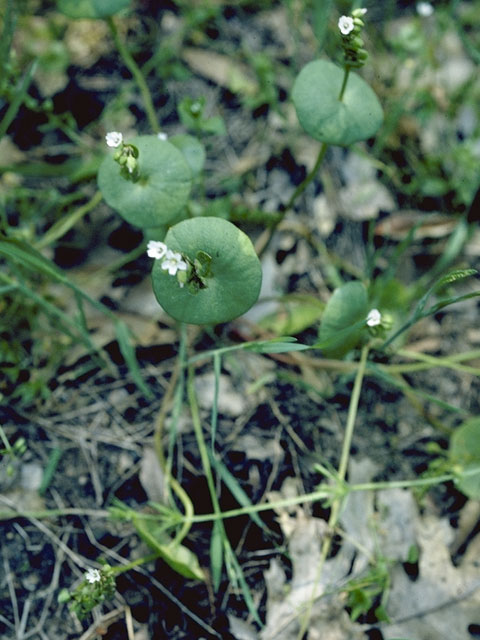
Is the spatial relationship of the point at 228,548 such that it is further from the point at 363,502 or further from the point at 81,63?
the point at 81,63

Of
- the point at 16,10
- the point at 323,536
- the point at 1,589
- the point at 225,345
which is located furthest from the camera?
the point at 16,10

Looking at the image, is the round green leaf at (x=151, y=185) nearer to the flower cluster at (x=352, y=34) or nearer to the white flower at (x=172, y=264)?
the white flower at (x=172, y=264)

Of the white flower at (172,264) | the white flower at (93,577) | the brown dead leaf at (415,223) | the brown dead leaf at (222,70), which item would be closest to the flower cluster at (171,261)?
the white flower at (172,264)

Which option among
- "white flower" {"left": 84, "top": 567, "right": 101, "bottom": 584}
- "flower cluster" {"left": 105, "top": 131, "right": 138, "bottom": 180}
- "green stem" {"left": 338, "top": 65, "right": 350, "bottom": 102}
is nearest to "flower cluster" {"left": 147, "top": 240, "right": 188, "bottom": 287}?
"flower cluster" {"left": 105, "top": 131, "right": 138, "bottom": 180}

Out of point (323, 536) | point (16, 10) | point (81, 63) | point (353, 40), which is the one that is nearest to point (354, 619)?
point (323, 536)

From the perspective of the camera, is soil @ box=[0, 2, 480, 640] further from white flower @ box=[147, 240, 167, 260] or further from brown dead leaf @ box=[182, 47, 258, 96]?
white flower @ box=[147, 240, 167, 260]

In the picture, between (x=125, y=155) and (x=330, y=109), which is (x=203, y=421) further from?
(x=330, y=109)
